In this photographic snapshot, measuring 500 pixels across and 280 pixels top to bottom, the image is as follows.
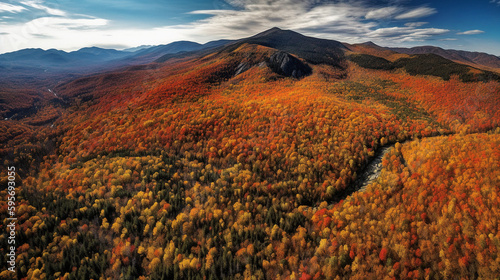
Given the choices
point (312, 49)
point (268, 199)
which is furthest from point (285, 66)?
point (312, 49)

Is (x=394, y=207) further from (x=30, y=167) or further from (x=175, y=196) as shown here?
(x=30, y=167)

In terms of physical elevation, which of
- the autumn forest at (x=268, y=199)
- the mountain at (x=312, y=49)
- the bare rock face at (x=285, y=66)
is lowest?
the autumn forest at (x=268, y=199)

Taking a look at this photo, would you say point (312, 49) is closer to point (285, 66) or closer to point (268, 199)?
point (285, 66)

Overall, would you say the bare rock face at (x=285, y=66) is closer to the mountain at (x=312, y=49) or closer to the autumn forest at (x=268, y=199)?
the mountain at (x=312, y=49)

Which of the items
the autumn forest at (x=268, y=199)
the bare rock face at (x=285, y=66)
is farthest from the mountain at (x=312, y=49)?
the autumn forest at (x=268, y=199)

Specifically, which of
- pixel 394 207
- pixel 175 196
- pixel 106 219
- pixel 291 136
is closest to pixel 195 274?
pixel 175 196
